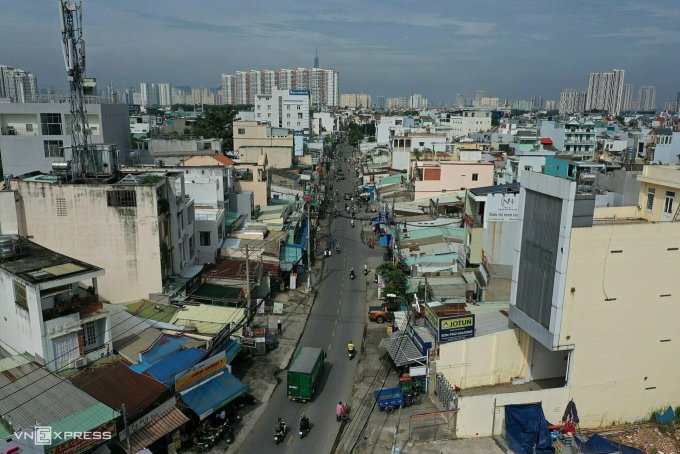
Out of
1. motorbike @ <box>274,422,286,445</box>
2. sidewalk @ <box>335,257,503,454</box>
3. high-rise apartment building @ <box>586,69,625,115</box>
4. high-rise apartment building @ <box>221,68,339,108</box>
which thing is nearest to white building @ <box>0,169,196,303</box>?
motorbike @ <box>274,422,286,445</box>

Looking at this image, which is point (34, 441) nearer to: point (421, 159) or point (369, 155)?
point (421, 159)

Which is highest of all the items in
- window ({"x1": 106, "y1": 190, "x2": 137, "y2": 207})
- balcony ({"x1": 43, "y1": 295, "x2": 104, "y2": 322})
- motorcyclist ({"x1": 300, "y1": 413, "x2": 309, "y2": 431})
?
window ({"x1": 106, "y1": 190, "x2": 137, "y2": 207})

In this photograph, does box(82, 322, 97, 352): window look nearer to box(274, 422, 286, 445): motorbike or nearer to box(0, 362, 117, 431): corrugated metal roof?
box(0, 362, 117, 431): corrugated metal roof

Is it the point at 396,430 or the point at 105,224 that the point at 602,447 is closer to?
the point at 396,430

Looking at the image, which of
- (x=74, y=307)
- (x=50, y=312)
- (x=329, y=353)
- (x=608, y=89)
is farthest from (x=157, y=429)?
(x=608, y=89)

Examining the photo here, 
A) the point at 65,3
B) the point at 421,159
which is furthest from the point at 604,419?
the point at 421,159

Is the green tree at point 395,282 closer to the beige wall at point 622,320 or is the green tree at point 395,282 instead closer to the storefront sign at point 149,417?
the beige wall at point 622,320

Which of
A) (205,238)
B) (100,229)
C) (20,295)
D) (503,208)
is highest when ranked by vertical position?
(503,208)
